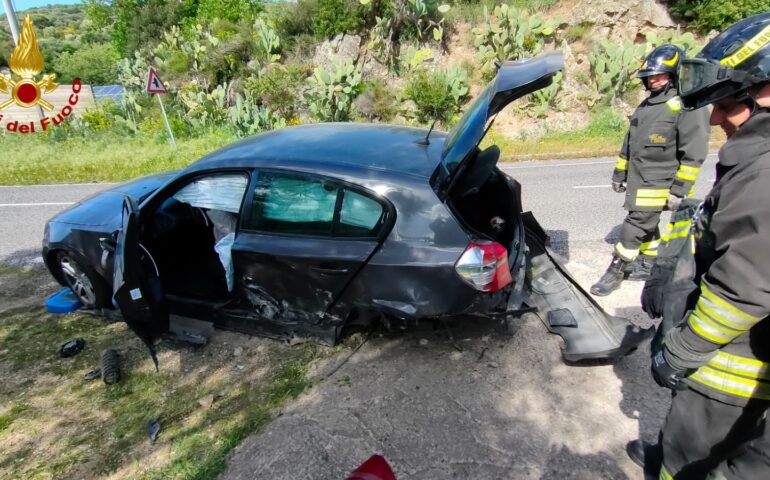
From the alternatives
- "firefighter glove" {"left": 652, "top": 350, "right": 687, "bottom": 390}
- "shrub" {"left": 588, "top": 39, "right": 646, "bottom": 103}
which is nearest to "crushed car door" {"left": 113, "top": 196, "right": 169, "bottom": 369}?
"firefighter glove" {"left": 652, "top": 350, "right": 687, "bottom": 390}

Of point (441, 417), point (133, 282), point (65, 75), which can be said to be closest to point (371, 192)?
point (441, 417)

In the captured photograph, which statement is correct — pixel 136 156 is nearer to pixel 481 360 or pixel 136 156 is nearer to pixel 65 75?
pixel 481 360

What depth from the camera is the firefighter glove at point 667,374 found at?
1.47m

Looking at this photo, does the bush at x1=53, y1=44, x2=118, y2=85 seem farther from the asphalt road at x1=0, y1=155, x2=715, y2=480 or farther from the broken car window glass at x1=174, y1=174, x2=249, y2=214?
the asphalt road at x1=0, y1=155, x2=715, y2=480

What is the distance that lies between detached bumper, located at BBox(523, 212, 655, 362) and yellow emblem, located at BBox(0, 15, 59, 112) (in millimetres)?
12670

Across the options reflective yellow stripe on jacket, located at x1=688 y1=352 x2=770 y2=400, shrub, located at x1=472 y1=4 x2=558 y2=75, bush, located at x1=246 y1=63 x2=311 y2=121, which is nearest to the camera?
reflective yellow stripe on jacket, located at x1=688 y1=352 x2=770 y2=400

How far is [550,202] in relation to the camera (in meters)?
6.04

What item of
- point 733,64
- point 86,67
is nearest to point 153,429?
point 733,64

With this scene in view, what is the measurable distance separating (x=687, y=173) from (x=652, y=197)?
29 cm

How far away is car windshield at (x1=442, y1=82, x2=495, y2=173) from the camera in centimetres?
227

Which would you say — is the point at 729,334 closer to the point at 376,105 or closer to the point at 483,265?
the point at 483,265

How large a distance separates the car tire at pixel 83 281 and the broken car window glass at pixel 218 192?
1.04m

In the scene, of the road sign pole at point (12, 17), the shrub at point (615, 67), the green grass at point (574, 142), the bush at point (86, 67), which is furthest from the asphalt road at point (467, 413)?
the bush at point (86, 67)

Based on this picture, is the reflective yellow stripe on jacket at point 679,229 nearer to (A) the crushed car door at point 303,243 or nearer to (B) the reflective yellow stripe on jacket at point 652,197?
(A) the crushed car door at point 303,243
